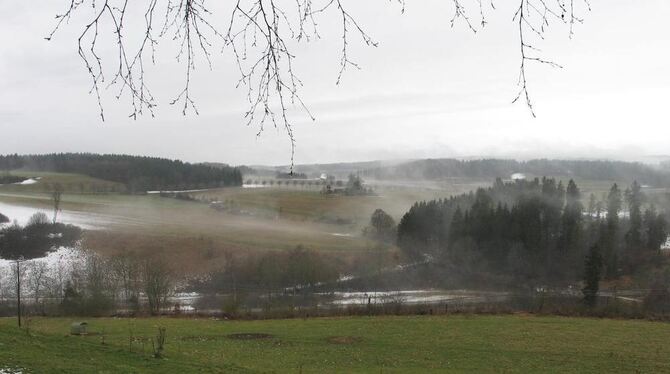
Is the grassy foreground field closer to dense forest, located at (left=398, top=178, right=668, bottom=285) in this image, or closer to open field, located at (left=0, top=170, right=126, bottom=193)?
dense forest, located at (left=398, top=178, right=668, bottom=285)

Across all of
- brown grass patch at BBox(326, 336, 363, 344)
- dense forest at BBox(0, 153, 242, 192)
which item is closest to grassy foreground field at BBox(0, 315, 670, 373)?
brown grass patch at BBox(326, 336, 363, 344)

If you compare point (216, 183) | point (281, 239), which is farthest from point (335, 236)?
point (216, 183)

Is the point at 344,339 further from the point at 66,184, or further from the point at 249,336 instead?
the point at 66,184

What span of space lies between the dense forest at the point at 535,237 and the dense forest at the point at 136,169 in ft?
175

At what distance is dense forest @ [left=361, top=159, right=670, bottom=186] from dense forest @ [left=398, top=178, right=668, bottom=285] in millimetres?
53709

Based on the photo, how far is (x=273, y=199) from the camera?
95562mm

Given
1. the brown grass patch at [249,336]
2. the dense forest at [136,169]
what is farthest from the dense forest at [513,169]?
the brown grass patch at [249,336]

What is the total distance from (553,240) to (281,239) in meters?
36.7

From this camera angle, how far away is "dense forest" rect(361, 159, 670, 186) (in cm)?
12194

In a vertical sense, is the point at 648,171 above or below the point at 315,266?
above

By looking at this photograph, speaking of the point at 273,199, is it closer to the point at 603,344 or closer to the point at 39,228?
the point at 39,228

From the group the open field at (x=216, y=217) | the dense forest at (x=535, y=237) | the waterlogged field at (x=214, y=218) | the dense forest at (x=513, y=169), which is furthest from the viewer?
the dense forest at (x=513, y=169)

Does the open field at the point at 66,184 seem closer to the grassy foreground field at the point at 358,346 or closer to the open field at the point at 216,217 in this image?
the open field at the point at 216,217

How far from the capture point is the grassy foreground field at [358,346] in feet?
39.5
